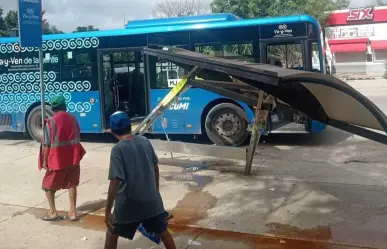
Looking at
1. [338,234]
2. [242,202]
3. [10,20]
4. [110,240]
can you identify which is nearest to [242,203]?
[242,202]

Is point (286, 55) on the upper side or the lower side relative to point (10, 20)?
lower

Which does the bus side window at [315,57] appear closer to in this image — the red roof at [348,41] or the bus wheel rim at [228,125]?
the bus wheel rim at [228,125]

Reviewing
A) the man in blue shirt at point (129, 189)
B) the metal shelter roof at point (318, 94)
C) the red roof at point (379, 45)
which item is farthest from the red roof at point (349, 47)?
the man in blue shirt at point (129, 189)

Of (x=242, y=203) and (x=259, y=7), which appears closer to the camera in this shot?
(x=242, y=203)

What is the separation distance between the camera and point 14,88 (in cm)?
1249

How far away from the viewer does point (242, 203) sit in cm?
627

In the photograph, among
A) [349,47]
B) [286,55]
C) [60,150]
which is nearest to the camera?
[60,150]

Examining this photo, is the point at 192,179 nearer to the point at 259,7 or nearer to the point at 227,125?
the point at 227,125

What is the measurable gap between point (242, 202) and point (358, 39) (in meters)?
36.1

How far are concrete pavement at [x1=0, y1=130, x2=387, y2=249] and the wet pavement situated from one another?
0.01m

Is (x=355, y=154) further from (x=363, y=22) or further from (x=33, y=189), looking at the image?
(x=363, y=22)

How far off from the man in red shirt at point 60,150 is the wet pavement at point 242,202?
1.95 ft

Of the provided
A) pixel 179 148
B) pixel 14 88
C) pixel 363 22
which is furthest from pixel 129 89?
pixel 363 22

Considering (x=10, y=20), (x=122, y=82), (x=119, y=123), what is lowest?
(x=119, y=123)
